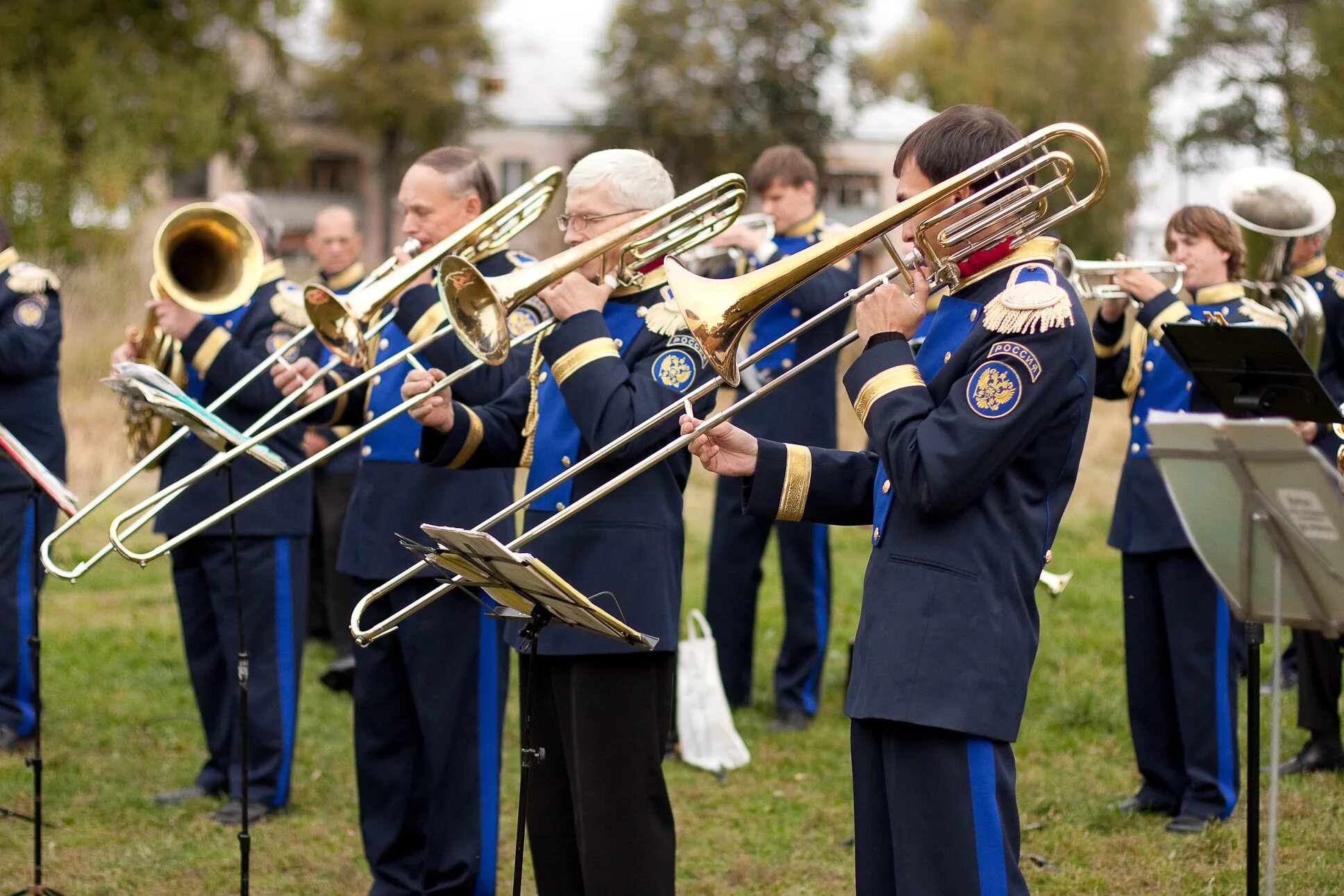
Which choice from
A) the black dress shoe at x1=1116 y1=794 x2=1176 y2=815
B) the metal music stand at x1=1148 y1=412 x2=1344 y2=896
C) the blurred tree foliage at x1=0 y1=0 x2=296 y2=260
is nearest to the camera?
the metal music stand at x1=1148 y1=412 x2=1344 y2=896

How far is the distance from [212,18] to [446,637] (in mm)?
23676

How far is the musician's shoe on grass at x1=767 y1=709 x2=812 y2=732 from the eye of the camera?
255 inches

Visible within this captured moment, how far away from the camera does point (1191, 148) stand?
40219 mm

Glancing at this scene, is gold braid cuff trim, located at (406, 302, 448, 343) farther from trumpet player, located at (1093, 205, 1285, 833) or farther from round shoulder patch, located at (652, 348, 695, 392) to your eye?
trumpet player, located at (1093, 205, 1285, 833)

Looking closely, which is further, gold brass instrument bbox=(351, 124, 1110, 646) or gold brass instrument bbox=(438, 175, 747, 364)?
gold brass instrument bbox=(438, 175, 747, 364)

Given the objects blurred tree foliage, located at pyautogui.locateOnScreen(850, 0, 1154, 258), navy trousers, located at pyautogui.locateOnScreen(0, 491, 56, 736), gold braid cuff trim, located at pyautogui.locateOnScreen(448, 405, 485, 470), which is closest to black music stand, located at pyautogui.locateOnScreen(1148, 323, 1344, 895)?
gold braid cuff trim, located at pyautogui.locateOnScreen(448, 405, 485, 470)

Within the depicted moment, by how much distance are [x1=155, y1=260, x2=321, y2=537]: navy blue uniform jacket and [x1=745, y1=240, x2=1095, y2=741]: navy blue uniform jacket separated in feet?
9.62

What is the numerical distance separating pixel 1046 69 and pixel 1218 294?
3320 centimetres

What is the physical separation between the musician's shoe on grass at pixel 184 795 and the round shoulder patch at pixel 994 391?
12.8 ft

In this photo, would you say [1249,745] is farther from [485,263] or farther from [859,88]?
[859,88]

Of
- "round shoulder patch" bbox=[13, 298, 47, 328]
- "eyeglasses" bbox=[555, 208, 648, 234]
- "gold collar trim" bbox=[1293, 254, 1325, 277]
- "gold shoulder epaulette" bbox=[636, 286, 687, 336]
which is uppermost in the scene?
"gold collar trim" bbox=[1293, 254, 1325, 277]

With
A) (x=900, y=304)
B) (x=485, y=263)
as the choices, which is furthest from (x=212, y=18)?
(x=900, y=304)

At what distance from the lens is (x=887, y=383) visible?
280 cm

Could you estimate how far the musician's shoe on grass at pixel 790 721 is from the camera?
6.47 metres
